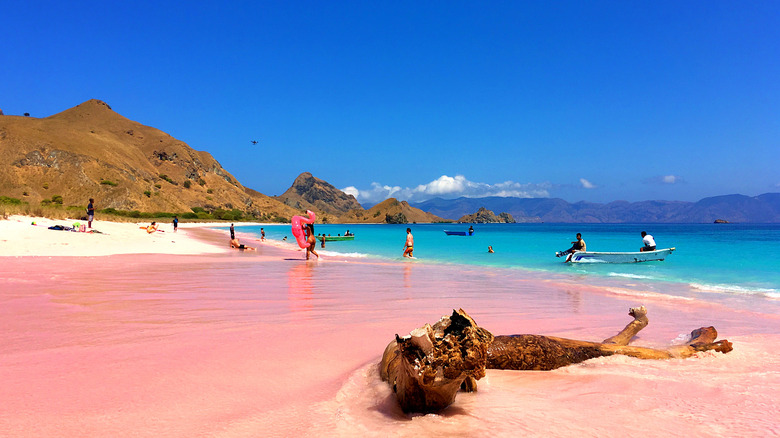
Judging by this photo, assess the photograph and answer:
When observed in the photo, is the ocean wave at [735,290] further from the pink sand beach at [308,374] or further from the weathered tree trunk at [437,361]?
the weathered tree trunk at [437,361]

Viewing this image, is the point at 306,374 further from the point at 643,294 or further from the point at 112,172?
the point at 112,172

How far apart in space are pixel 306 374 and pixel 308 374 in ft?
0.06

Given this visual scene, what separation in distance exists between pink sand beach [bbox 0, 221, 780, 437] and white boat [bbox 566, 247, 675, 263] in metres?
11.9

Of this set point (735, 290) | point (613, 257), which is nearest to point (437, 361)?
point (735, 290)

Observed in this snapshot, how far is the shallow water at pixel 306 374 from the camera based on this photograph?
3008mm

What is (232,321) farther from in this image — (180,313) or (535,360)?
(535,360)

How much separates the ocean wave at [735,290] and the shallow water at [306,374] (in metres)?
4.38

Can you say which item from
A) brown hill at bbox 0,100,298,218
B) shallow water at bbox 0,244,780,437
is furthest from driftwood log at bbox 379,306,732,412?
brown hill at bbox 0,100,298,218

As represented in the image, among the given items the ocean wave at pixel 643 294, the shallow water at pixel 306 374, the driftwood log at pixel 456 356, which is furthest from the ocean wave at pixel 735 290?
the driftwood log at pixel 456 356

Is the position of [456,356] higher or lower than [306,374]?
higher

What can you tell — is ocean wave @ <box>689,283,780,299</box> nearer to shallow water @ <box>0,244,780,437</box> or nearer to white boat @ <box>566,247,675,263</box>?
shallow water @ <box>0,244,780,437</box>

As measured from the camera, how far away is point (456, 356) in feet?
10.2

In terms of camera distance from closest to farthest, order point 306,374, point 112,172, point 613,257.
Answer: point 306,374 < point 613,257 < point 112,172

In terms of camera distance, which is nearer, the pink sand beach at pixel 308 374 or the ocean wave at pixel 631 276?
the pink sand beach at pixel 308 374
